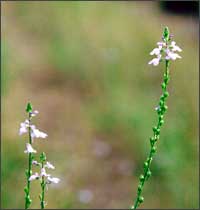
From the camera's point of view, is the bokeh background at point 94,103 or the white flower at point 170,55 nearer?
the white flower at point 170,55

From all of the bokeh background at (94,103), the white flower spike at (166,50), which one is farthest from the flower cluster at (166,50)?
the bokeh background at (94,103)

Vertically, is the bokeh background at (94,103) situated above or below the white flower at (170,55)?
above

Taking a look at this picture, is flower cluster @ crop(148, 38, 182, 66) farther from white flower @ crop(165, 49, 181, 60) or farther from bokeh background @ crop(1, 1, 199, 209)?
bokeh background @ crop(1, 1, 199, 209)

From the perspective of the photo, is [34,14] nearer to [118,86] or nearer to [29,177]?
[118,86]

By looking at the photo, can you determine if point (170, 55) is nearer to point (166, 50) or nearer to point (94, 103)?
point (166, 50)

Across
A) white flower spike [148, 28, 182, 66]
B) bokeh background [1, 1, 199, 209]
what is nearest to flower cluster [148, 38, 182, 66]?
white flower spike [148, 28, 182, 66]

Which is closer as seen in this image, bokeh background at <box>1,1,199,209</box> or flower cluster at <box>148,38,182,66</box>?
flower cluster at <box>148,38,182,66</box>

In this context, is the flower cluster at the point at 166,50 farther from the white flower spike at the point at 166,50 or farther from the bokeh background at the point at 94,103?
the bokeh background at the point at 94,103

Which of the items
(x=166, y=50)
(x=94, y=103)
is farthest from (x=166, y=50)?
(x=94, y=103)
